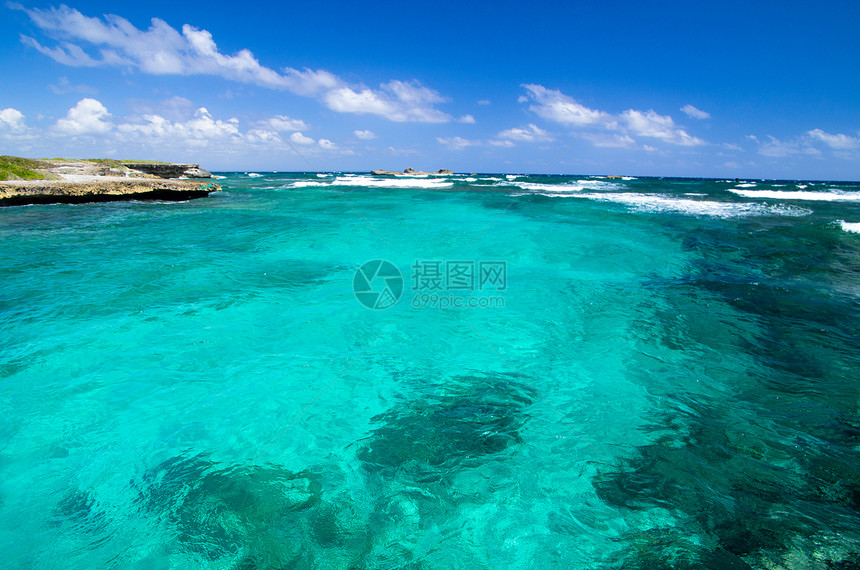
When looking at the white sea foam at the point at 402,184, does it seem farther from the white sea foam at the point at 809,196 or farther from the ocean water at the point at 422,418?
the ocean water at the point at 422,418

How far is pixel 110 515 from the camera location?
149 inches

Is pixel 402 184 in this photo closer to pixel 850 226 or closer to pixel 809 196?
pixel 850 226

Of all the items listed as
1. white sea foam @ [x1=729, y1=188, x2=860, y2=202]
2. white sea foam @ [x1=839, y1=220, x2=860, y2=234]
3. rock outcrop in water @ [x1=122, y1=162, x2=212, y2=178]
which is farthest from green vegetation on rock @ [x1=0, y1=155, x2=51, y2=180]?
white sea foam @ [x1=729, y1=188, x2=860, y2=202]

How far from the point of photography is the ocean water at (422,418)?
3582 mm

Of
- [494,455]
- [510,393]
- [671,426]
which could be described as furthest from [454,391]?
[671,426]

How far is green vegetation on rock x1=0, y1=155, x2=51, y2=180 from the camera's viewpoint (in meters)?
25.9

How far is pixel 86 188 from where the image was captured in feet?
84.4

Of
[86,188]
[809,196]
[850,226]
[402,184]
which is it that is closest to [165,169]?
[86,188]

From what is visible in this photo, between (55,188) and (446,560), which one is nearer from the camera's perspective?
(446,560)

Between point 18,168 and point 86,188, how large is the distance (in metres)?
8.44

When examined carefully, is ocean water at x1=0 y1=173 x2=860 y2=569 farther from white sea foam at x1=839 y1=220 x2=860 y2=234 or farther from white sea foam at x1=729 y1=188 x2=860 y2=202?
white sea foam at x1=729 y1=188 x2=860 y2=202

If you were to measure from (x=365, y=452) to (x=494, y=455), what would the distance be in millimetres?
1623

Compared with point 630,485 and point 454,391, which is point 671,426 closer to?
point 630,485

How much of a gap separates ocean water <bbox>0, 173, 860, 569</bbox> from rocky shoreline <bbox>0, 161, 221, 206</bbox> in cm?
1705
